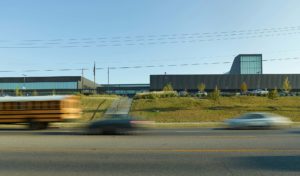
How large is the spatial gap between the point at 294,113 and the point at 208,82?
85.5 m

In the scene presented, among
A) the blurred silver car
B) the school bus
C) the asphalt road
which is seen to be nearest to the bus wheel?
the school bus

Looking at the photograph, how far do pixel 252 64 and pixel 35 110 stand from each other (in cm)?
12285

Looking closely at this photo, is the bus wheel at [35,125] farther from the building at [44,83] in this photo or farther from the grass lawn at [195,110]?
A: the building at [44,83]

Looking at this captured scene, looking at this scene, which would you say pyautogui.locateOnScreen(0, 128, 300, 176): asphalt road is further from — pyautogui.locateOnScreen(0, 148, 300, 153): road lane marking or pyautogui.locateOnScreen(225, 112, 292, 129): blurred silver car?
pyautogui.locateOnScreen(225, 112, 292, 129): blurred silver car

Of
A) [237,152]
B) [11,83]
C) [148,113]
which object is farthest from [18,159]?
[11,83]

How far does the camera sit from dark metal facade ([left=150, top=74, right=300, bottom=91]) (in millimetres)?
128625

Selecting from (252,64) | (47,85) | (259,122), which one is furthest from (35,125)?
(47,85)

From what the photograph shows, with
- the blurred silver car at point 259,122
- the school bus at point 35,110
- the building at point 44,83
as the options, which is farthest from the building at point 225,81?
the school bus at point 35,110

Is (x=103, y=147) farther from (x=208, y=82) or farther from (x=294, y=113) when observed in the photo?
(x=208, y=82)

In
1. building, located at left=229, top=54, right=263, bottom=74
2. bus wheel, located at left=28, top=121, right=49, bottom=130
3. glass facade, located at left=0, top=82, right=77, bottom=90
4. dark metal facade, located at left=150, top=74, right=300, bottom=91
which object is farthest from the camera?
glass facade, located at left=0, top=82, right=77, bottom=90

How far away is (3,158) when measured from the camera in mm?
10539

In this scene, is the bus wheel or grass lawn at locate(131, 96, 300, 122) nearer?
the bus wheel

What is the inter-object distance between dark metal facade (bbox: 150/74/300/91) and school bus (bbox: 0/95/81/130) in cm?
10442

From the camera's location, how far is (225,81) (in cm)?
12988
